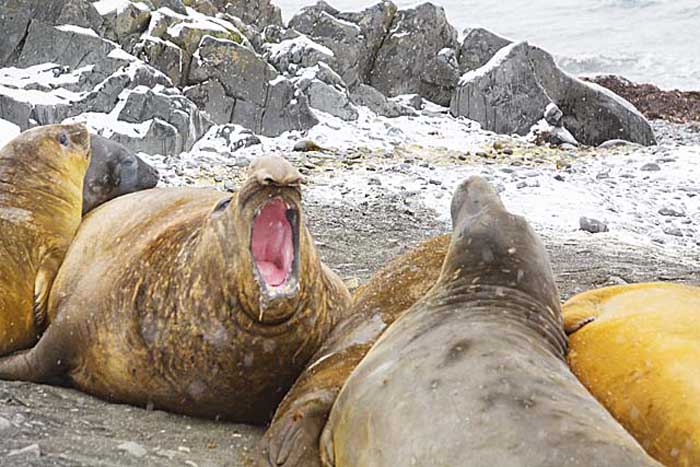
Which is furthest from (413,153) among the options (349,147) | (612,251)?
(612,251)

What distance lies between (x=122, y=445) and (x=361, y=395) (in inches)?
39.1

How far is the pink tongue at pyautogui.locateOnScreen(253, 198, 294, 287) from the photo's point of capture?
3312 millimetres

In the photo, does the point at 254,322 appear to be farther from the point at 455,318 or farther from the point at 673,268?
the point at 673,268

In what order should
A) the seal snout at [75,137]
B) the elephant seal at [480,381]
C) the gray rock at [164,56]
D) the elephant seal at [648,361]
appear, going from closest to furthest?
the elephant seal at [480,381]
the elephant seal at [648,361]
the seal snout at [75,137]
the gray rock at [164,56]

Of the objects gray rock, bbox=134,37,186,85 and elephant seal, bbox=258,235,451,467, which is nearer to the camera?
elephant seal, bbox=258,235,451,467

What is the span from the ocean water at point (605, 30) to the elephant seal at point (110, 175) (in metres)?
22.6

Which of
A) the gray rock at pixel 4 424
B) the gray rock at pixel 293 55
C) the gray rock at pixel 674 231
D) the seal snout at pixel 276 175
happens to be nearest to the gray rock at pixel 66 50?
the gray rock at pixel 293 55

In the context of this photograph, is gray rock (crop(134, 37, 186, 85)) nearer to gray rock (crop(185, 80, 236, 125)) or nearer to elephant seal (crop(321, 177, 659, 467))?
gray rock (crop(185, 80, 236, 125))

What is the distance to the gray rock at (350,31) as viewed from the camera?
20.0 metres

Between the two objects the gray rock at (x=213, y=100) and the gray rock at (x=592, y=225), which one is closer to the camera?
the gray rock at (x=592, y=225)

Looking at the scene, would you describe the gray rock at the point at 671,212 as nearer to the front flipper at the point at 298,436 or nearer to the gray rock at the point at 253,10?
the front flipper at the point at 298,436

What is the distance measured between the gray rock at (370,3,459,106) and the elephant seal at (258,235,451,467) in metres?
17.1

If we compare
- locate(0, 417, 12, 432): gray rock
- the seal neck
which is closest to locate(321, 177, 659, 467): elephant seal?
the seal neck

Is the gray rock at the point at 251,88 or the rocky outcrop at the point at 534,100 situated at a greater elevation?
the gray rock at the point at 251,88
